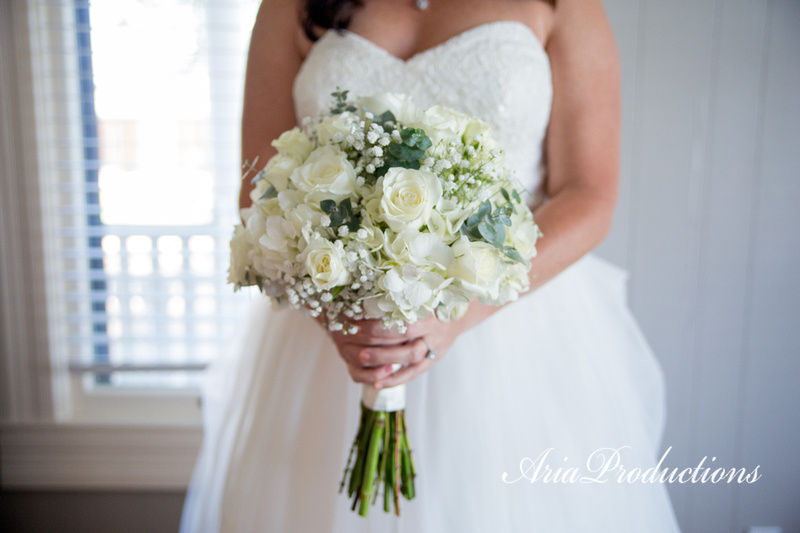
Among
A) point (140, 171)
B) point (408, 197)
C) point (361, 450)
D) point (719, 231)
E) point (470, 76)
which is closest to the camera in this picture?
point (408, 197)

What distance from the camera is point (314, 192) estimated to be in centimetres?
66

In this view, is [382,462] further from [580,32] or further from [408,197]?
[580,32]

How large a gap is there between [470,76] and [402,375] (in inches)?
23.6

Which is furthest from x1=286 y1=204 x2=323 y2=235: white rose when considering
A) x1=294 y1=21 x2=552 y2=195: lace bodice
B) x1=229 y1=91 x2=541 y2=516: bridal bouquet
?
x1=294 y1=21 x2=552 y2=195: lace bodice

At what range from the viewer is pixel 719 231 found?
1.53m

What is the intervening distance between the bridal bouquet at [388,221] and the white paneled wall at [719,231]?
1001 mm

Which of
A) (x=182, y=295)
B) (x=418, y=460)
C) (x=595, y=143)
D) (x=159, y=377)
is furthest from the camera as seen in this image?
(x=159, y=377)

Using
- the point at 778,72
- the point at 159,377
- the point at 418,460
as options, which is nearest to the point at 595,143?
the point at 418,460

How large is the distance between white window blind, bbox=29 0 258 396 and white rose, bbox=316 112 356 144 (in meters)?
Answer: 1.01

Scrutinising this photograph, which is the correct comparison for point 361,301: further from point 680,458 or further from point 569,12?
point 680,458

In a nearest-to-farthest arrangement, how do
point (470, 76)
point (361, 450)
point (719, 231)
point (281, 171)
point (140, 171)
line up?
Result: point (281, 171), point (361, 450), point (470, 76), point (719, 231), point (140, 171)

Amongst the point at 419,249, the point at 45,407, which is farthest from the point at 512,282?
the point at 45,407

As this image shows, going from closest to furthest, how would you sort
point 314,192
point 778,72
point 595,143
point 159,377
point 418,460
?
1. point 314,192
2. point 418,460
3. point 595,143
4. point 778,72
5. point 159,377

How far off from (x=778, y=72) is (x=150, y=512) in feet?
8.12
